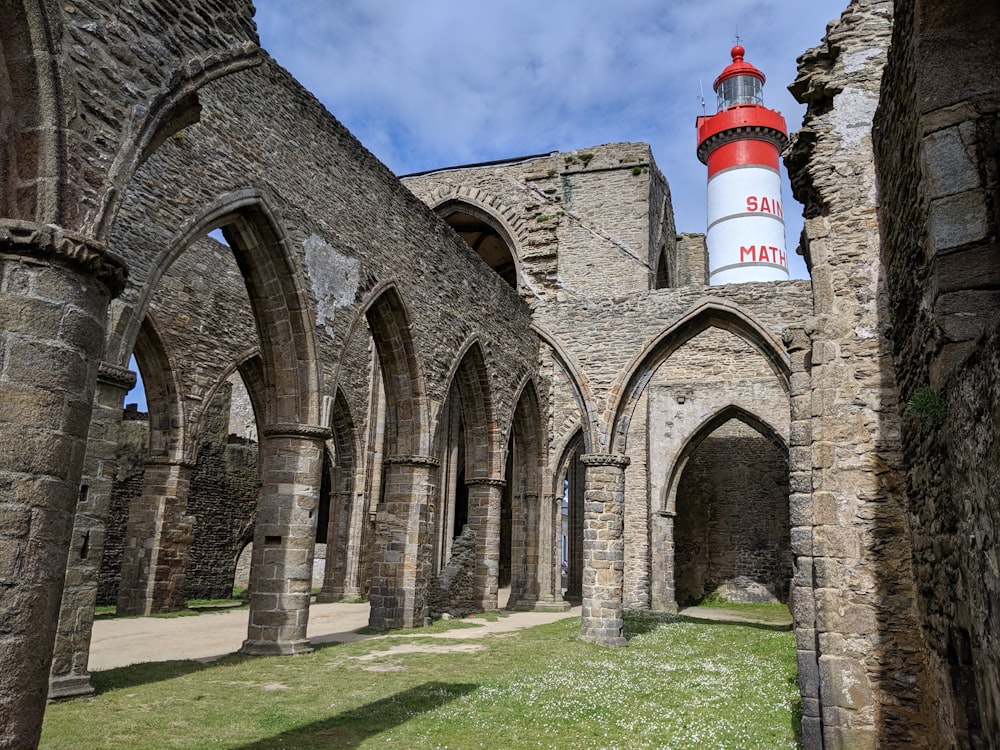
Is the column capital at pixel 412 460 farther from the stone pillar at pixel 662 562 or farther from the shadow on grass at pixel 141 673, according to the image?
the stone pillar at pixel 662 562

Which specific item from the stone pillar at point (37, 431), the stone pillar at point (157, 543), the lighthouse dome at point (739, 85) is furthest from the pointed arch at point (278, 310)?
the lighthouse dome at point (739, 85)

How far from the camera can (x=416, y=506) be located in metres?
11.2

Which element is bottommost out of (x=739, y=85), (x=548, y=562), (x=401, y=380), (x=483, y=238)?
(x=548, y=562)

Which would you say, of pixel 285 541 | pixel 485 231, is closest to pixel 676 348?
pixel 285 541

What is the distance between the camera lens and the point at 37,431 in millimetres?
2482

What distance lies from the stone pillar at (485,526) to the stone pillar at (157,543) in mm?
4691

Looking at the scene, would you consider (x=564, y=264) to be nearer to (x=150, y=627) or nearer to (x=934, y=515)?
(x=150, y=627)

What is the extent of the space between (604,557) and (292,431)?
473cm

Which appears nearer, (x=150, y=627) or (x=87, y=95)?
(x=87, y=95)

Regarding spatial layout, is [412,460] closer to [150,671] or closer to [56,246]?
Result: [150,671]

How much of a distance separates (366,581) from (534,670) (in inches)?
377

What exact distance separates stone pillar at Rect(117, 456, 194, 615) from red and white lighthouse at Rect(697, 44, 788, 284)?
65.3ft

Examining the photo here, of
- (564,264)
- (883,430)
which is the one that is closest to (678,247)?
(564,264)

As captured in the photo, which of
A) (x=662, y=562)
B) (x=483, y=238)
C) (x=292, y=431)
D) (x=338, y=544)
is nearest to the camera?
(x=292, y=431)
